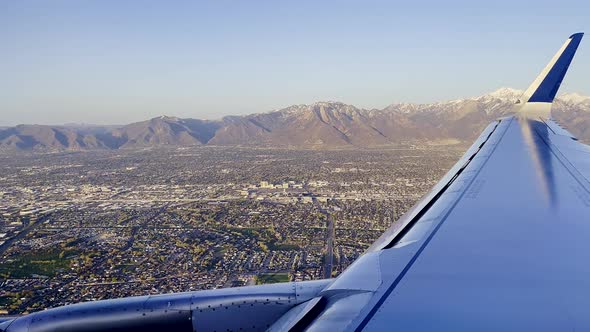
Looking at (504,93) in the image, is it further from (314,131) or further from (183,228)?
(183,228)

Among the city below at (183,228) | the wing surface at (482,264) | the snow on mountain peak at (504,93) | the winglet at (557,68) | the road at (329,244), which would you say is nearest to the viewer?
the wing surface at (482,264)

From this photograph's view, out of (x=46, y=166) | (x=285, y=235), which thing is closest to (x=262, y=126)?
(x=46, y=166)

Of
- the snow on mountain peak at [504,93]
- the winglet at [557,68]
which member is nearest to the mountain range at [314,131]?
the snow on mountain peak at [504,93]

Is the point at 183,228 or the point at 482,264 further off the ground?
the point at 482,264

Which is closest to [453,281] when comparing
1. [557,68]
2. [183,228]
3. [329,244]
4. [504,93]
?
[557,68]

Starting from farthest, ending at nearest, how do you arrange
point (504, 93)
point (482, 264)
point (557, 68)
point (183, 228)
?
point (504, 93) < point (183, 228) < point (557, 68) < point (482, 264)

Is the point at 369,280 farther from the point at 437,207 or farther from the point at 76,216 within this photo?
the point at 76,216

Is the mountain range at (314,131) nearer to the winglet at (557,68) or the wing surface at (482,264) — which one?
the winglet at (557,68)
